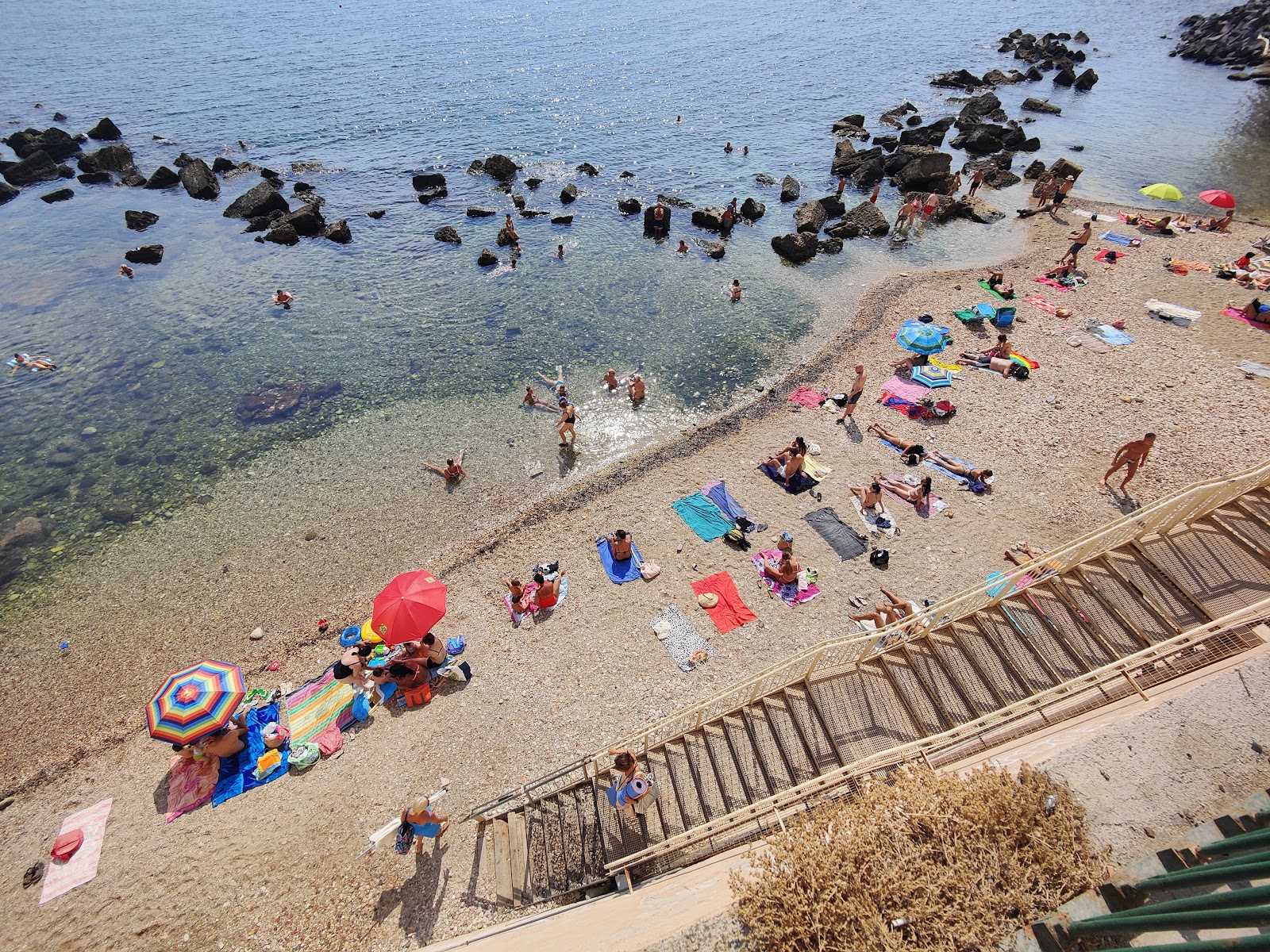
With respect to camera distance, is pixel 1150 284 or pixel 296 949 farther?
pixel 1150 284

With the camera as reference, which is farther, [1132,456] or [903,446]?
[903,446]

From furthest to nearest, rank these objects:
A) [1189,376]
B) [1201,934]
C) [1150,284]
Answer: [1150,284] < [1189,376] < [1201,934]

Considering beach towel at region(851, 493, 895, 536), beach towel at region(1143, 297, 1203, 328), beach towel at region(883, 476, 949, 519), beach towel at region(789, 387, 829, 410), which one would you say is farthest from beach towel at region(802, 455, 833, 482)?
beach towel at region(1143, 297, 1203, 328)

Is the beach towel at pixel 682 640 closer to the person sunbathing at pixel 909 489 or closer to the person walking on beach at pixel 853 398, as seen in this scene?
the person sunbathing at pixel 909 489

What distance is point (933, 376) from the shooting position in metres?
19.8

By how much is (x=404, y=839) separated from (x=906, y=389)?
1946 cm

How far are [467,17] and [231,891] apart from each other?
381 ft

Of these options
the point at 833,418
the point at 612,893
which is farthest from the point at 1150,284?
the point at 612,893

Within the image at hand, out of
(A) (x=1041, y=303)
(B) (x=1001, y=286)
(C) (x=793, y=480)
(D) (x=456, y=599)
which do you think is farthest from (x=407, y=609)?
(B) (x=1001, y=286)

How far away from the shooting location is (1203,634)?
775 cm

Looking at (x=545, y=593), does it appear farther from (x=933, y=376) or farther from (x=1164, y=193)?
(x=1164, y=193)

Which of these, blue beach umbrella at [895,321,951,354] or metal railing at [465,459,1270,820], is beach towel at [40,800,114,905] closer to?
metal railing at [465,459,1270,820]

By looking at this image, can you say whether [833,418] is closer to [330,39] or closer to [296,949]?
[296,949]

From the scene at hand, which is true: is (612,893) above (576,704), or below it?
below
